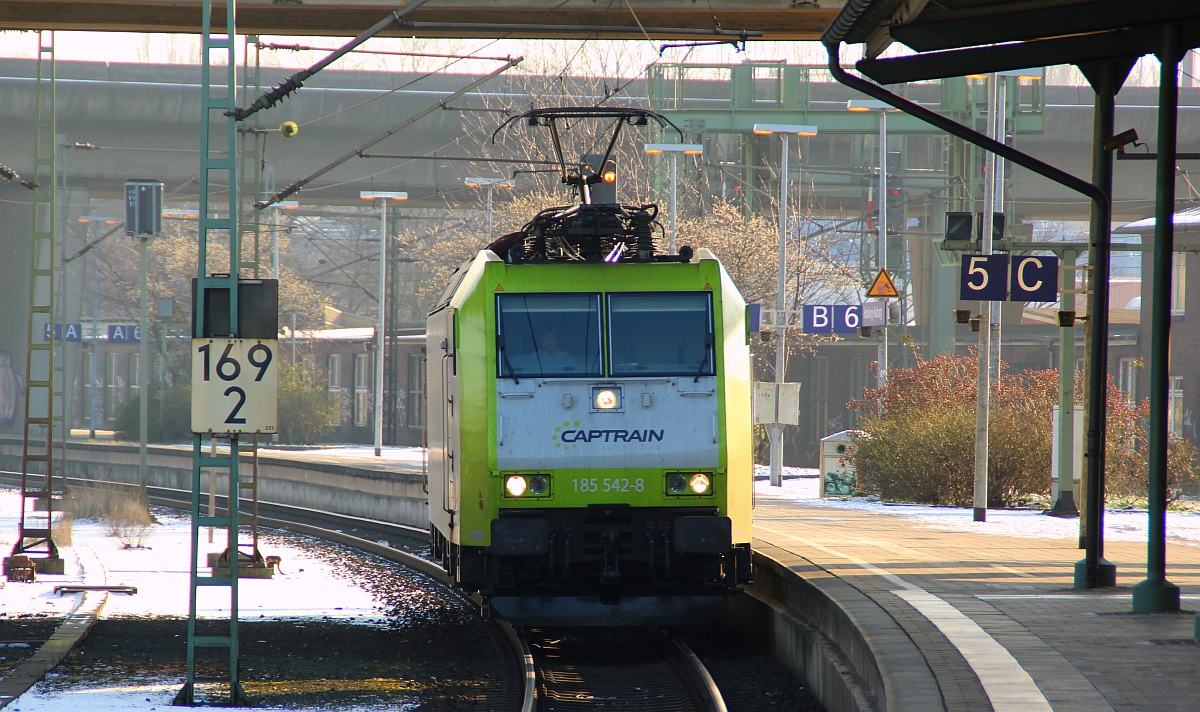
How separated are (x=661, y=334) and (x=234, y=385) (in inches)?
135

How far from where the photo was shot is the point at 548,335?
11172mm

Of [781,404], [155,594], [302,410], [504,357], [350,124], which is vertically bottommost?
[155,594]

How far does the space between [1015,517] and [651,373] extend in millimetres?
10121

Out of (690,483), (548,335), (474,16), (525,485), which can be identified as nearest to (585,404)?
(548,335)

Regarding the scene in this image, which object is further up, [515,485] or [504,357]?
[504,357]

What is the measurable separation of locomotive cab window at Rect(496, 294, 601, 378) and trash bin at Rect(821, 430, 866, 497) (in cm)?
1394

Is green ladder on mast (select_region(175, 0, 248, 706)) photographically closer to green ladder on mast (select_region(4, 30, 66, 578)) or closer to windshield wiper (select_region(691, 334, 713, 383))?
windshield wiper (select_region(691, 334, 713, 383))

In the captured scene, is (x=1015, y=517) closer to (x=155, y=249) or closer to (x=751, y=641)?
(x=751, y=641)

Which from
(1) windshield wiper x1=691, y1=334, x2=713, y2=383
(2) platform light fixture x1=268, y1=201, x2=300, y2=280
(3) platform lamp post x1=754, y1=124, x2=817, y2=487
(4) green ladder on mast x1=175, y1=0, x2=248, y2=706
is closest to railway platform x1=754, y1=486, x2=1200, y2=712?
(1) windshield wiper x1=691, y1=334, x2=713, y2=383

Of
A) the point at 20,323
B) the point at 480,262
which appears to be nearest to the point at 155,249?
the point at 20,323

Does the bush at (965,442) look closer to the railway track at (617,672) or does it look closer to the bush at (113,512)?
the railway track at (617,672)

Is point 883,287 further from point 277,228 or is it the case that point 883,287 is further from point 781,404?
point 277,228

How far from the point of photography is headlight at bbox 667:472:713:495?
10891mm

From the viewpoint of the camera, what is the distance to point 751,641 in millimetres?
12781
